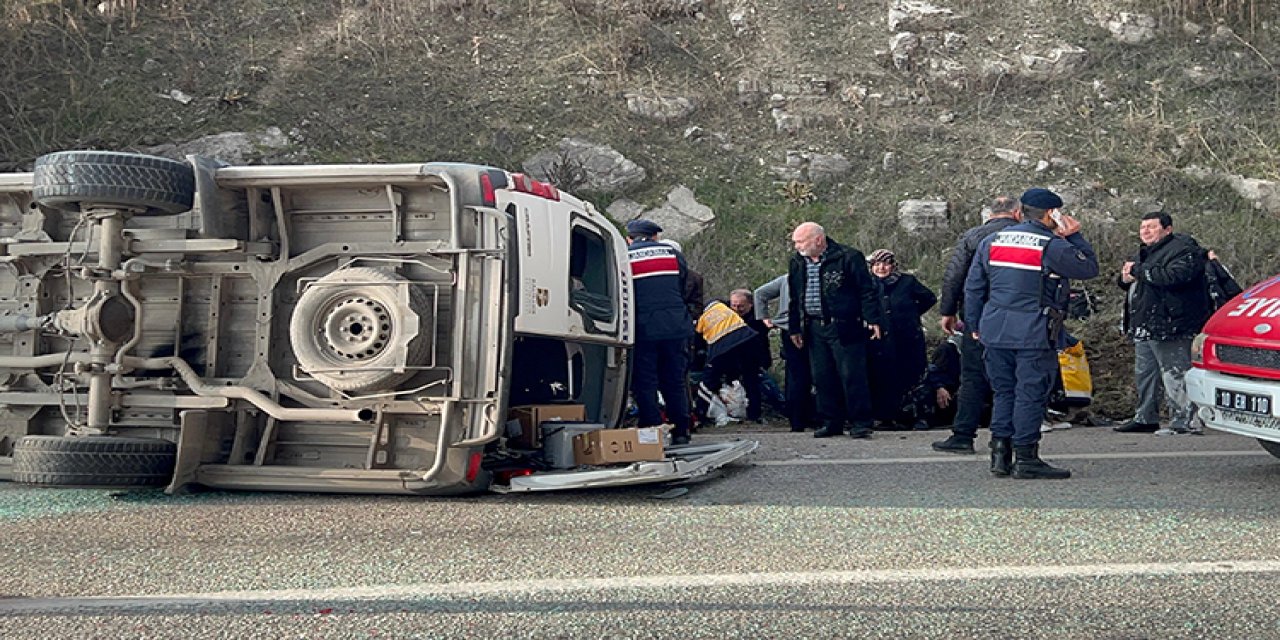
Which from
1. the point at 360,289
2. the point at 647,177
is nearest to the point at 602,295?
the point at 360,289

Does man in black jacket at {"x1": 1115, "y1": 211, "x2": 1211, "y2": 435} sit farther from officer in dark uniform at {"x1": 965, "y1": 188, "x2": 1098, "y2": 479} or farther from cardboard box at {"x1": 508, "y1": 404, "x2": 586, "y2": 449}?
cardboard box at {"x1": 508, "y1": 404, "x2": 586, "y2": 449}

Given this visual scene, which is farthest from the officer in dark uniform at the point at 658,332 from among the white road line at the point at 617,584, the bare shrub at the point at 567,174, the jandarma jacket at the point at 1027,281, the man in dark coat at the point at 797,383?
the bare shrub at the point at 567,174

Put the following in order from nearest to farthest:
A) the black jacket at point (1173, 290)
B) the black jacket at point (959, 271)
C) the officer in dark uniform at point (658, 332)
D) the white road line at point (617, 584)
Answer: the white road line at point (617, 584) → the black jacket at point (959, 271) → the officer in dark uniform at point (658, 332) → the black jacket at point (1173, 290)

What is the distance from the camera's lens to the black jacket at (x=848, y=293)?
9578 mm

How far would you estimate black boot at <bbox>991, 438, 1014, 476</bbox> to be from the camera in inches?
275

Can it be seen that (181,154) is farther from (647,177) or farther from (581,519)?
(581,519)

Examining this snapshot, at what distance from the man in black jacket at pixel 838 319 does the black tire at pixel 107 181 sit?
4.91 meters

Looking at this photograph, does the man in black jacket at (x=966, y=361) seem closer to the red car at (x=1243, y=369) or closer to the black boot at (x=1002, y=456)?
the black boot at (x=1002, y=456)

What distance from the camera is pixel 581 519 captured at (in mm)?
5863

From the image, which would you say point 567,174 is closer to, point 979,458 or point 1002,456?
point 979,458

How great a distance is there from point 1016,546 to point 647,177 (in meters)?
11.3

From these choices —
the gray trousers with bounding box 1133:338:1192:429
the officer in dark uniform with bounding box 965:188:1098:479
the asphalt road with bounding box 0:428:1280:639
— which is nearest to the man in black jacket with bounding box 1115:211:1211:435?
the gray trousers with bounding box 1133:338:1192:429

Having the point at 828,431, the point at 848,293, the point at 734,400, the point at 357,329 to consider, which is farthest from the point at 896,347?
the point at 357,329

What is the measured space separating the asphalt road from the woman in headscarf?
3.04 metres
